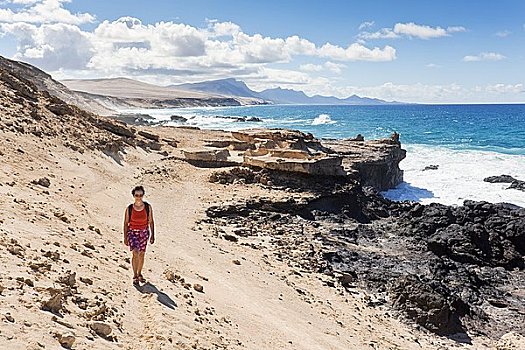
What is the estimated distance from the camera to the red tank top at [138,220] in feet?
26.8

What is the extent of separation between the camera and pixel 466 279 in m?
14.5

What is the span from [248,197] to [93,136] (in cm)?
738

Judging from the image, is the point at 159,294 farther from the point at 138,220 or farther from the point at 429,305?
the point at 429,305

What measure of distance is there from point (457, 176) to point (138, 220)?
96.4ft

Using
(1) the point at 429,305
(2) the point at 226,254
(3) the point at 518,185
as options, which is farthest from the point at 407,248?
(3) the point at 518,185

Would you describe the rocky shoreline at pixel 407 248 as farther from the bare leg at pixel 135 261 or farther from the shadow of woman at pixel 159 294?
the bare leg at pixel 135 261

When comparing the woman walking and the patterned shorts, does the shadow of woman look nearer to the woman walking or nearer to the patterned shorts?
the woman walking

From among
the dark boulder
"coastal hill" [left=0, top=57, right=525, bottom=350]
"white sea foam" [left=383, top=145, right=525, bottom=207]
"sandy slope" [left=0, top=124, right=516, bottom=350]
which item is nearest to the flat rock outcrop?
"coastal hill" [left=0, top=57, right=525, bottom=350]

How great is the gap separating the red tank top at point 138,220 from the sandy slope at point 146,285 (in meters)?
0.85

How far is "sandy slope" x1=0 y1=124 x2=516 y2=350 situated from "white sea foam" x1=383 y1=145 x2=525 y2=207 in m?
14.9

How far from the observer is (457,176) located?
33.9 m

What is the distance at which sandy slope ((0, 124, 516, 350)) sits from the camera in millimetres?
6423

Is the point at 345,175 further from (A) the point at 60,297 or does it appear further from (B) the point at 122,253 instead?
(A) the point at 60,297

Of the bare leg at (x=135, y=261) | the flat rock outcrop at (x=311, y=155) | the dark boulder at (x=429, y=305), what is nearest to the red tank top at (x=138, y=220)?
the bare leg at (x=135, y=261)
